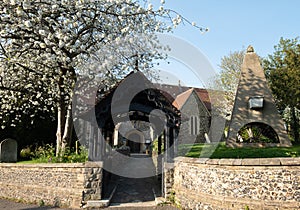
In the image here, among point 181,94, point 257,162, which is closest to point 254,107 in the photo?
point 257,162

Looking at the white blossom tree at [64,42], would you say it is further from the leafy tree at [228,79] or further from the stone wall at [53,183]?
the leafy tree at [228,79]

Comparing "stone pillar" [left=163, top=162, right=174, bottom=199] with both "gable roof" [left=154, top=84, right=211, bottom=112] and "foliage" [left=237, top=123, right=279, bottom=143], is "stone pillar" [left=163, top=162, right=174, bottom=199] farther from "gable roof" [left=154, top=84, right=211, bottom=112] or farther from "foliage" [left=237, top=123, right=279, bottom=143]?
"gable roof" [left=154, top=84, right=211, bottom=112]

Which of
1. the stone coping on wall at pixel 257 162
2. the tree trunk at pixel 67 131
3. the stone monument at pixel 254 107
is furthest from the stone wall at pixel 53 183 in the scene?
the stone monument at pixel 254 107

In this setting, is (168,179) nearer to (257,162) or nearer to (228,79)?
(257,162)

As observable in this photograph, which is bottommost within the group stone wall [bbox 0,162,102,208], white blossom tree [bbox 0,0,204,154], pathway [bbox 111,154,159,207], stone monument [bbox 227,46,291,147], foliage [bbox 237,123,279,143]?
pathway [bbox 111,154,159,207]

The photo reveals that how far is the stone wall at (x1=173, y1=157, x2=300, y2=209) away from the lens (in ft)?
16.8

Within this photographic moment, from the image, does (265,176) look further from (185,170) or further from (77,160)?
(77,160)

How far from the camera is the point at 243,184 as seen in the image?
5.54m

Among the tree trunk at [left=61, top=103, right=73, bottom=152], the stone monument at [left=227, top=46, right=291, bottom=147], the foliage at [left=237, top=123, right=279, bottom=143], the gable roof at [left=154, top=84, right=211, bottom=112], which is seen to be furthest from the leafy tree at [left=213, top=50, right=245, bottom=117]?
the tree trunk at [left=61, top=103, right=73, bottom=152]

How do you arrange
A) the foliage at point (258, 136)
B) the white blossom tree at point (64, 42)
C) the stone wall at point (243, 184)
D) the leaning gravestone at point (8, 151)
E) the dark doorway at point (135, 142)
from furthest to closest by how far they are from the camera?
the dark doorway at point (135, 142) → the foliage at point (258, 136) → the leaning gravestone at point (8, 151) → the white blossom tree at point (64, 42) → the stone wall at point (243, 184)

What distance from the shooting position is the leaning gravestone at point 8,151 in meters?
11.6

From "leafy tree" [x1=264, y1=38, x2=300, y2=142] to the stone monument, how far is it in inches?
166

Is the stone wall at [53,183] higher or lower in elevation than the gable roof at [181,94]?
lower

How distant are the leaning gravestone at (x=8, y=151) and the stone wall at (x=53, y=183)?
1.97 meters
